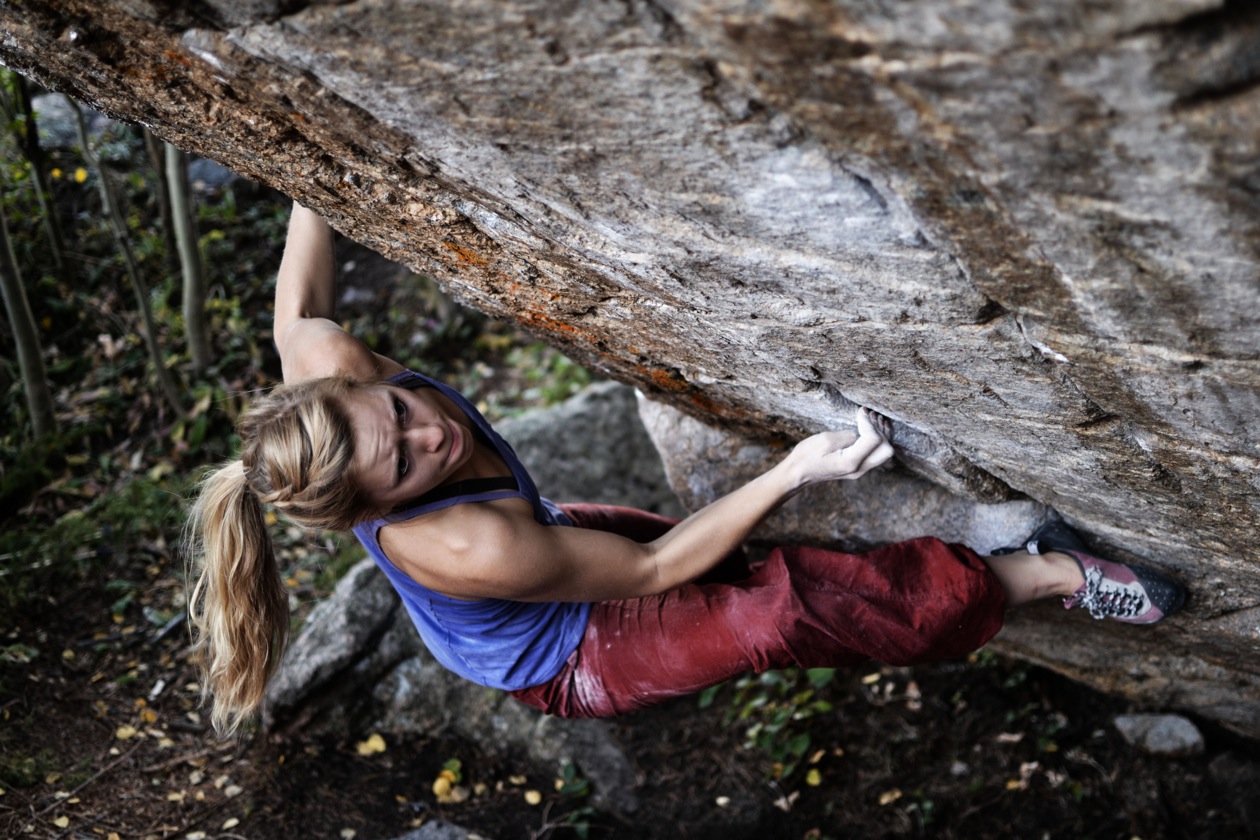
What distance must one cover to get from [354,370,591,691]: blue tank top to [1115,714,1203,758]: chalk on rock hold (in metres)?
3.53

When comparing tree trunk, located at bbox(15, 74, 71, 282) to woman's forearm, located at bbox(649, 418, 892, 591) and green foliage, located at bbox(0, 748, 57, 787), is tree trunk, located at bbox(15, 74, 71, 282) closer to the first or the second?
green foliage, located at bbox(0, 748, 57, 787)

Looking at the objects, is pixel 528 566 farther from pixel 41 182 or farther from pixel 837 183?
pixel 41 182

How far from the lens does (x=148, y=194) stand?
28.6 ft

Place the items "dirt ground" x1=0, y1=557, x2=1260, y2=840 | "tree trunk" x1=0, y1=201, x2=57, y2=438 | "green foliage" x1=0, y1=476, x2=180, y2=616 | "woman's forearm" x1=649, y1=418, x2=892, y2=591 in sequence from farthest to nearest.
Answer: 1. "tree trunk" x1=0, y1=201, x2=57, y2=438
2. "green foliage" x1=0, y1=476, x2=180, y2=616
3. "dirt ground" x1=0, y1=557, x2=1260, y2=840
4. "woman's forearm" x1=649, y1=418, x2=892, y2=591

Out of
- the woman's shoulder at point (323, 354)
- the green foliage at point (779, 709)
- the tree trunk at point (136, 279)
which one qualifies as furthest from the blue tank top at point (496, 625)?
the tree trunk at point (136, 279)

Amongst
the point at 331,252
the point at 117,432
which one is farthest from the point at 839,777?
the point at 117,432

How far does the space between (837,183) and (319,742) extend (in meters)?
4.41

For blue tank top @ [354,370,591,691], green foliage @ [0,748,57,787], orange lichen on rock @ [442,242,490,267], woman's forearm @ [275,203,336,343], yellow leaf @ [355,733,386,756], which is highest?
orange lichen on rock @ [442,242,490,267]

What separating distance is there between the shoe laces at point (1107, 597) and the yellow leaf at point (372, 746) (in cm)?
352

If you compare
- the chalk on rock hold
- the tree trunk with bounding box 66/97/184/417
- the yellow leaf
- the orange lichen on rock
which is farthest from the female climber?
the tree trunk with bounding box 66/97/184/417

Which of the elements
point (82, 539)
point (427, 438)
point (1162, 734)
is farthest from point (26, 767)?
point (1162, 734)

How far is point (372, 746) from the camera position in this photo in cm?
525

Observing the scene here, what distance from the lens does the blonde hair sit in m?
2.94

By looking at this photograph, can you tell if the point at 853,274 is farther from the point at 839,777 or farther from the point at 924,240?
the point at 839,777
